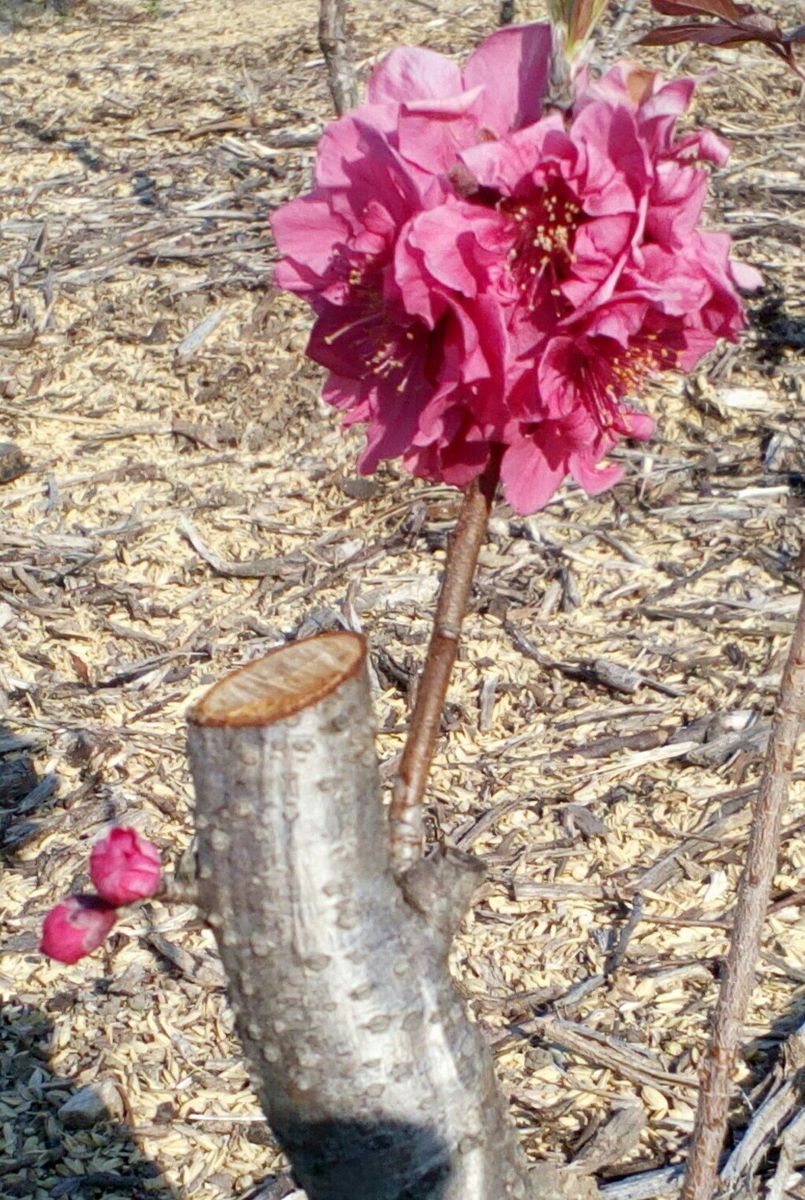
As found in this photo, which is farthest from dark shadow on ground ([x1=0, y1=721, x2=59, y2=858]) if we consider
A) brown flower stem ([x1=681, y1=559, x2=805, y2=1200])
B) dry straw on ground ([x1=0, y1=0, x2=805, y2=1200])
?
brown flower stem ([x1=681, y1=559, x2=805, y2=1200])

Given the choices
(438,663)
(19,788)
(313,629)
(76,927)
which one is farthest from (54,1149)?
(438,663)

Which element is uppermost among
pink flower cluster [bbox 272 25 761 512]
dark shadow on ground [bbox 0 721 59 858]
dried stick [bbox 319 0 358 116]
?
pink flower cluster [bbox 272 25 761 512]

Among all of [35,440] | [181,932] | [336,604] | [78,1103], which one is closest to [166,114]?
[35,440]

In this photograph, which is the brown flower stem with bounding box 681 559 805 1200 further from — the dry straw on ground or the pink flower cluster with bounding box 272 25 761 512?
the dry straw on ground

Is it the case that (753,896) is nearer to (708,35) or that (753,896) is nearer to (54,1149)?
(708,35)

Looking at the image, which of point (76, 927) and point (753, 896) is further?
point (753, 896)
